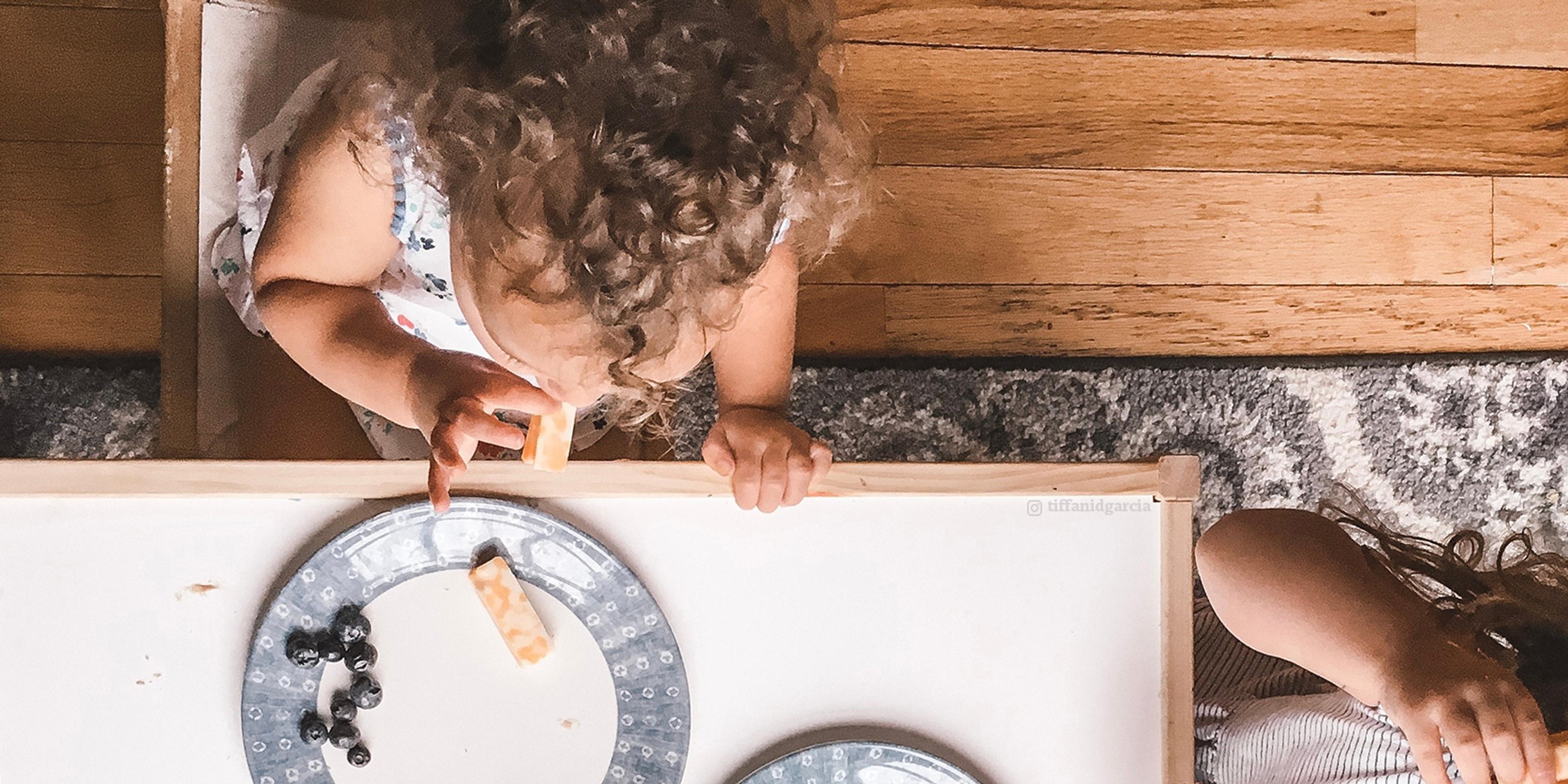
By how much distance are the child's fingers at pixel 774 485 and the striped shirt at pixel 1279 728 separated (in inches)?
12.5

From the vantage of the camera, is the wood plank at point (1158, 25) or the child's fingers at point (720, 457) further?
the wood plank at point (1158, 25)

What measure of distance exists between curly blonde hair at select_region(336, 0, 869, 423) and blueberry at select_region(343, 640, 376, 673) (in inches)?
8.1

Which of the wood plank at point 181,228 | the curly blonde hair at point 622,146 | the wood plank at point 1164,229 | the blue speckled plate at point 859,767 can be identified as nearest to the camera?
the curly blonde hair at point 622,146

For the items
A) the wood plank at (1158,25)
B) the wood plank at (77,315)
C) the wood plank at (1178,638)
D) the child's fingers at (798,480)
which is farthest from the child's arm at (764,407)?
the wood plank at (77,315)

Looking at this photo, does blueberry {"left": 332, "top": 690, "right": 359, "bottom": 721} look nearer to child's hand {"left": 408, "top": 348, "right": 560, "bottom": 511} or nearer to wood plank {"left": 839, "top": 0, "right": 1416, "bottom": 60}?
child's hand {"left": 408, "top": 348, "right": 560, "bottom": 511}

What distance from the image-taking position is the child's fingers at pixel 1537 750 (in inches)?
21.7

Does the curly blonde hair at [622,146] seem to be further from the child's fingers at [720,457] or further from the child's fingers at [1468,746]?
the child's fingers at [1468,746]

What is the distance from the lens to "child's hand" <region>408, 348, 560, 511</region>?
561 mm

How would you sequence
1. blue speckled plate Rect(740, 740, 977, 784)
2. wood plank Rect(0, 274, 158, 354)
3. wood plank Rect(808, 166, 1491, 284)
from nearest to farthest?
1. blue speckled plate Rect(740, 740, 977, 784)
2. wood plank Rect(0, 274, 158, 354)
3. wood plank Rect(808, 166, 1491, 284)

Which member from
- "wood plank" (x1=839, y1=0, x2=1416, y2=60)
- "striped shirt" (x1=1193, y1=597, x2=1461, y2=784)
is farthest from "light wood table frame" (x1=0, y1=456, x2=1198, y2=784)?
"wood plank" (x1=839, y1=0, x2=1416, y2=60)

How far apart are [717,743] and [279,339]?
1.22 feet

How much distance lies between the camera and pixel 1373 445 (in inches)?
42.4

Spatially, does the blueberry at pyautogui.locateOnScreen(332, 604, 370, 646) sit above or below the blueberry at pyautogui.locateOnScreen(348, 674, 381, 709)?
above

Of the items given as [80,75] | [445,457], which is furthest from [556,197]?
[80,75]
